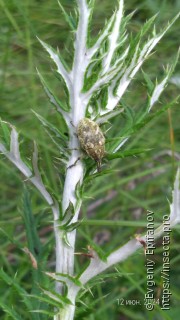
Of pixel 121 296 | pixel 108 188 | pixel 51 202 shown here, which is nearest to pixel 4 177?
pixel 108 188

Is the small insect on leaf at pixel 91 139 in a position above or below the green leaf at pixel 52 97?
below

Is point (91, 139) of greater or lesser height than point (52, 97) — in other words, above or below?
below

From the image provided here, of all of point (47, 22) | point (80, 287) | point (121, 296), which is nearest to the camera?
point (80, 287)

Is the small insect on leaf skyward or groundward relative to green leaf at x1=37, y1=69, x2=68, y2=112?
groundward

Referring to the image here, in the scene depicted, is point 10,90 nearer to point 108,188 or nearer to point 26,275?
point 108,188
